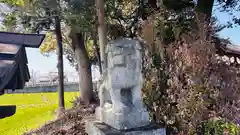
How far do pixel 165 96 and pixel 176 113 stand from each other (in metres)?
0.46

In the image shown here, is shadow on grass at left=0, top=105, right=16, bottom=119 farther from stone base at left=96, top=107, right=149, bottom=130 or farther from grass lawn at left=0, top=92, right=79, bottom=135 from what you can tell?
grass lawn at left=0, top=92, right=79, bottom=135

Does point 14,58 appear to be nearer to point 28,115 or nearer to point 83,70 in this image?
point 83,70

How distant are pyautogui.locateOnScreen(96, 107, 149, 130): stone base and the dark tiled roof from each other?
2.44 metres

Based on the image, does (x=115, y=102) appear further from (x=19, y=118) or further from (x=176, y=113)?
(x=19, y=118)

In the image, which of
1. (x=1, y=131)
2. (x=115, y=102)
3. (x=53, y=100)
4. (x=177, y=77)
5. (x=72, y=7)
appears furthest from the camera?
(x=53, y=100)

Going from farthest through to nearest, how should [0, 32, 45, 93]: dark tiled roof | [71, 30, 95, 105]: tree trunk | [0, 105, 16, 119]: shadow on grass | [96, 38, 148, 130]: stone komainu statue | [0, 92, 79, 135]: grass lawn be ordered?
[71, 30, 95, 105]: tree trunk
[0, 92, 79, 135]: grass lawn
[96, 38, 148, 130]: stone komainu statue
[0, 105, 16, 119]: shadow on grass
[0, 32, 45, 93]: dark tiled roof

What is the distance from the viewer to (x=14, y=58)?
6.86 ft

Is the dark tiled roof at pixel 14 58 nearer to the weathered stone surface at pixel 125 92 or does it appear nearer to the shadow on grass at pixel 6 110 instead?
the shadow on grass at pixel 6 110

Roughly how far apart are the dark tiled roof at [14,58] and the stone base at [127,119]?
2440 mm

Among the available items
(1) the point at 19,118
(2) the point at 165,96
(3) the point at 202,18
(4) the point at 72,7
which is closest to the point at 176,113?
(2) the point at 165,96

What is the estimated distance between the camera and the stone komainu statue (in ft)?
14.9

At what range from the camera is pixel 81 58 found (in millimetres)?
10180

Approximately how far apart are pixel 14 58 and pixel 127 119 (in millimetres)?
2840

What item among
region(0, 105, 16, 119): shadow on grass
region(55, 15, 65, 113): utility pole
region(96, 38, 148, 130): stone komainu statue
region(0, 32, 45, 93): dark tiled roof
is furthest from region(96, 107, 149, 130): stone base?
region(55, 15, 65, 113): utility pole
